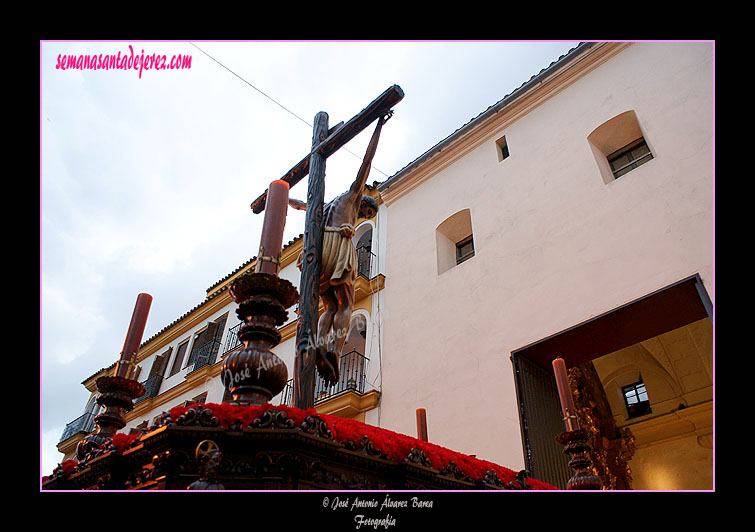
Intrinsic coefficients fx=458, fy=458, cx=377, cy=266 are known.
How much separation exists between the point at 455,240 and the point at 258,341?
7.75 m

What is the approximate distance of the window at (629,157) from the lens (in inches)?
272

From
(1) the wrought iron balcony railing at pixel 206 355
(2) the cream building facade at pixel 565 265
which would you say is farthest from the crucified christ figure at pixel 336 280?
(1) the wrought iron balcony railing at pixel 206 355

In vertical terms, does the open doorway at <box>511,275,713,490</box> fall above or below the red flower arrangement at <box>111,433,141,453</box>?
above

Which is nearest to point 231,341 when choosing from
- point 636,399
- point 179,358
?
point 179,358

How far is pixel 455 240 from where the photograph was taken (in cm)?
923

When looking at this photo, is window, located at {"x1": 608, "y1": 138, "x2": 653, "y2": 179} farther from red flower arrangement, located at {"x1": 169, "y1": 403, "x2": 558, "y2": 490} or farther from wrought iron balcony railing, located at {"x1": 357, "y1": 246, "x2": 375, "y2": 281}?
red flower arrangement, located at {"x1": 169, "y1": 403, "x2": 558, "y2": 490}

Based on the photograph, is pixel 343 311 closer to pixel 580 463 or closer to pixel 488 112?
pixel 580 463

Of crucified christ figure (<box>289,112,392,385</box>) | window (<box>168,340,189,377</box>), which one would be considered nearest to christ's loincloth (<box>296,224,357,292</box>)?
crucified christ figure (<box>289,112,392,385</box>)

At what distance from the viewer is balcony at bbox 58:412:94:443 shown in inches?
651

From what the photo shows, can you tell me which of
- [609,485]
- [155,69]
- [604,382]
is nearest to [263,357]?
[155,69]

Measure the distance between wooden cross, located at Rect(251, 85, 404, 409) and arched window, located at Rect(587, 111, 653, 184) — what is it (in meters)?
4.96

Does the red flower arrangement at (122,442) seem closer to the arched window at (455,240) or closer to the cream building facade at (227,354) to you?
the cream building facade at (227,354)

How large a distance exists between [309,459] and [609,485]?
22.2 feet
